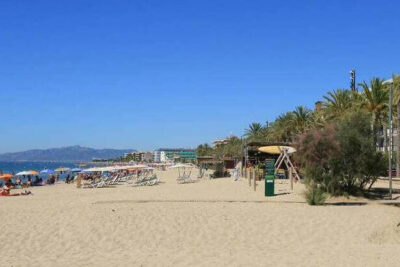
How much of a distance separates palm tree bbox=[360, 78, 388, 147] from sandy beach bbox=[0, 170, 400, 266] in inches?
857

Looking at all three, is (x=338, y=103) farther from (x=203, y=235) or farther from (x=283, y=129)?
(x=203, y=235)

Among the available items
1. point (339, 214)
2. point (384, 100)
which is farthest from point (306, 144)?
point (384, 100)

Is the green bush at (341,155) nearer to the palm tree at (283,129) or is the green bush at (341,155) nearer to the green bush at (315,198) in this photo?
the green bush at (315,198)

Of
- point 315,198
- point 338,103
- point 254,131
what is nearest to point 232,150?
point 254,131

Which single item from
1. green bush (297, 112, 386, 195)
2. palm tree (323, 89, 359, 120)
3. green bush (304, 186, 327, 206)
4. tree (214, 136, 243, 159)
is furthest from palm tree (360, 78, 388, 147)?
tree (214, 136, 243, 159)

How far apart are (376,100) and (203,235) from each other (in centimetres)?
2936

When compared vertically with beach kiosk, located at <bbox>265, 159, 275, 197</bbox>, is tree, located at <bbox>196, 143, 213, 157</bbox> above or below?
above

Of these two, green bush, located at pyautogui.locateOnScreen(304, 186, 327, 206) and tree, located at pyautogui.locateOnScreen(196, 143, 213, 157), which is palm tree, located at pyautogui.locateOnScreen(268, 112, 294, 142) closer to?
green bush, located at pyautogui.locateOnScreen(304, 186, 327, 206)

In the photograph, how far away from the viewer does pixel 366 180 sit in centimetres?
1916

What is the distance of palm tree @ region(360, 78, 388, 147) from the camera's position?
3666cm

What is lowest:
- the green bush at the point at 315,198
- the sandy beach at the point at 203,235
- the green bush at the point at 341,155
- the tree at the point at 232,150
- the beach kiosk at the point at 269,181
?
the sandy beach at the point at 203,235

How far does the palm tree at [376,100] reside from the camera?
36.7m

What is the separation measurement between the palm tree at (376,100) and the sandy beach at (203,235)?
21768 mm

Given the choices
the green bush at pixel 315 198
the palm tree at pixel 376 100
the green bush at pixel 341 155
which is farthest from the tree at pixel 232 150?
the green bush at pixel 315 198
